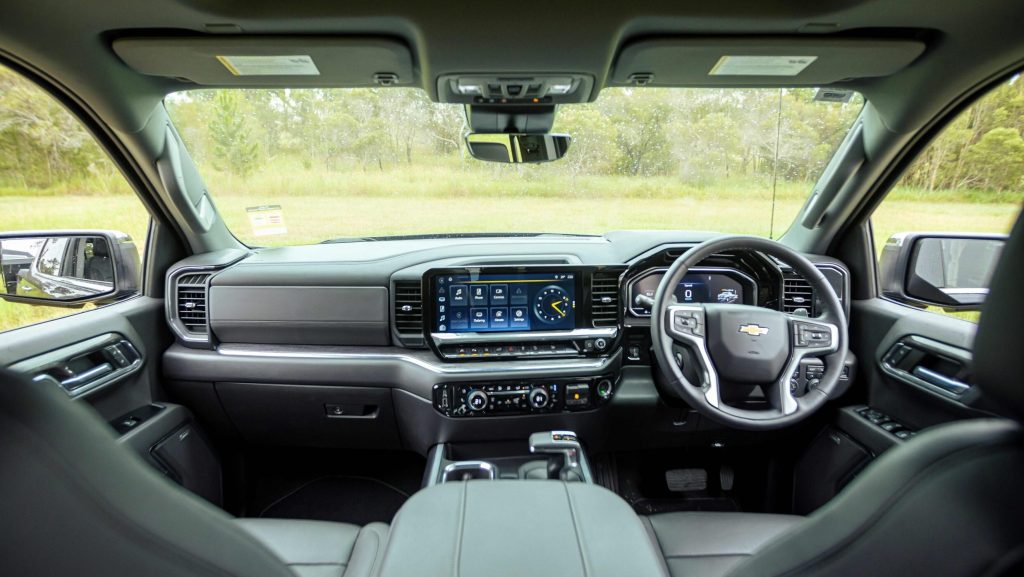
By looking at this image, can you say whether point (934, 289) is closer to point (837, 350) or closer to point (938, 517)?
Answer: point (837, 350)

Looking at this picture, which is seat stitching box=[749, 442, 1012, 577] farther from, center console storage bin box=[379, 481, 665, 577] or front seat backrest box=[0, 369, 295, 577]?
front seat backrest box=[0, 369, 295, 577]

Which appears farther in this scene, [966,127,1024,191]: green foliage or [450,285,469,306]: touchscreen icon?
[450,285,469,306]: touchscreen icon

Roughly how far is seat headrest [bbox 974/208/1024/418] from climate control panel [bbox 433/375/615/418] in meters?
2.15

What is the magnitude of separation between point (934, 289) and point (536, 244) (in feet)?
6.73

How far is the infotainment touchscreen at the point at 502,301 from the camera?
9.17 ft

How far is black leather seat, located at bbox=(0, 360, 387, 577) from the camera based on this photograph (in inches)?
24.8

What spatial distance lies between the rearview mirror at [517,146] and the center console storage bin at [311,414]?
1.36 metres

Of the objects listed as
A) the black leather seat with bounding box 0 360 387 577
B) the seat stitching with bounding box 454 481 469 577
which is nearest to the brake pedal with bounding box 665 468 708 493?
the seat stitching with bounding box 454 481 469 577

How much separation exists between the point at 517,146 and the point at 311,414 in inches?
72.2

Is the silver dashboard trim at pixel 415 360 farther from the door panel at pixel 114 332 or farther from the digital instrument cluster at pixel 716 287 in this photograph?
the digital instrument cluster at pixel 716 287

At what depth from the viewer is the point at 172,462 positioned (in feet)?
9.01

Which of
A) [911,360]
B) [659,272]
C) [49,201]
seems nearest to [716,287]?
[659,272]

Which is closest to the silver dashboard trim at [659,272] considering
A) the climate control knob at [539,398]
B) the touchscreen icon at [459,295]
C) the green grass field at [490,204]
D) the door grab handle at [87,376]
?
the green grass field at [490,204]

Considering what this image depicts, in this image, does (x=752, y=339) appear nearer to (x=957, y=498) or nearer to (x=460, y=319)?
(x=460, y=319)
